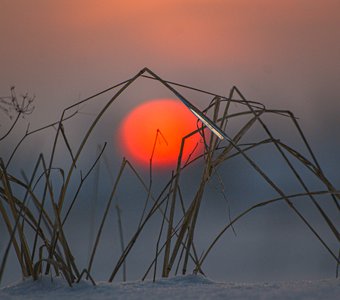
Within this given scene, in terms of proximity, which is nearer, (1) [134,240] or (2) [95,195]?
(1) [134,240]

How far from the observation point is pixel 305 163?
3.76ft

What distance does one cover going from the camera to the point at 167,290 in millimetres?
905

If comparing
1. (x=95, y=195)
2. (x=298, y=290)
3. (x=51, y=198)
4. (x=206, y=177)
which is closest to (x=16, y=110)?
(x=51, y=198)

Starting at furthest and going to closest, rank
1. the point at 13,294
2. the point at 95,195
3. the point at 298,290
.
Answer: the point at 95,195, the point at 13,294, the point at 298,290

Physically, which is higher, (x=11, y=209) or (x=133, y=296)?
(x=11, y=209)

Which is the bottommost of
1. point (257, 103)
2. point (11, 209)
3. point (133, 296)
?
point (133, 296)

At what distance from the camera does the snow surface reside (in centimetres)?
82

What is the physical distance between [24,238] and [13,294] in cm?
19

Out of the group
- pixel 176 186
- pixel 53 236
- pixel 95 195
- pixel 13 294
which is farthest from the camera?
pixel 95 195

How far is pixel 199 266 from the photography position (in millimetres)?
1178

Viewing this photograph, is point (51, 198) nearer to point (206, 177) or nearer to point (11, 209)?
point (11, 209)

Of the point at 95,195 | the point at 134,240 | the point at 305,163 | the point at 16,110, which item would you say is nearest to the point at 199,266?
the point at 134,240

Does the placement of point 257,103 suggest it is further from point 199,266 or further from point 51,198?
point 51,198

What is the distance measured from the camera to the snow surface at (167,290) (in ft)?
2.69
